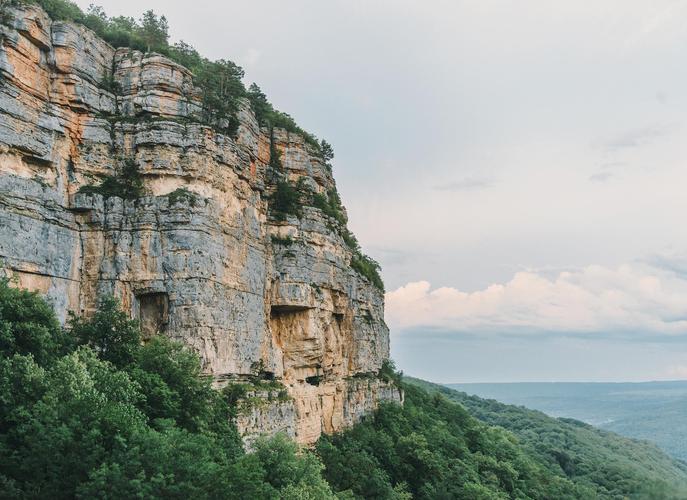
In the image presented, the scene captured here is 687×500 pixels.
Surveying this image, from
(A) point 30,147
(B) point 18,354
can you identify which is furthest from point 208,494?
(A) point 30,147

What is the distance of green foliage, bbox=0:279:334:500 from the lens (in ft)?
59.4

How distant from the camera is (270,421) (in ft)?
110

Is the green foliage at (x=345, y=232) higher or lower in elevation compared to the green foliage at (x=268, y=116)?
lower

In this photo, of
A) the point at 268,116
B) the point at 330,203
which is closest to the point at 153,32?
the point at 268,116

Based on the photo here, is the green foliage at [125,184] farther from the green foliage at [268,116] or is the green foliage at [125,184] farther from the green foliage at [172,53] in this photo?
the green foliage at [268,116]

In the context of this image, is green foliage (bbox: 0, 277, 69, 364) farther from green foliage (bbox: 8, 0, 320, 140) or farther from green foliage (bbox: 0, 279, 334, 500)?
green foliage (bbox: 8, 0, 320, 140)

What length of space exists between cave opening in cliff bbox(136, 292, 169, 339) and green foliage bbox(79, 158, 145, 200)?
202 inches

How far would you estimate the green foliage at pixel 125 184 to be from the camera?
99.8 ft

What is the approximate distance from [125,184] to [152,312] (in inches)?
264

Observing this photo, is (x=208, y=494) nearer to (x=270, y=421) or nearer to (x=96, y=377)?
(x=96, y=377)

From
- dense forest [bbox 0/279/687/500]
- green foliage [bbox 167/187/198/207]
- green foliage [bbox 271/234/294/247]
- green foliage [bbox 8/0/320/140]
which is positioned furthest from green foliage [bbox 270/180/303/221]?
dense forest [bbox 0/279/687/500]

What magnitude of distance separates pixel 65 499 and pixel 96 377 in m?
5.52

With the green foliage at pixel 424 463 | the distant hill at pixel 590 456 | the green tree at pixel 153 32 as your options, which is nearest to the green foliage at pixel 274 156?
the green tree at pixel 153 32

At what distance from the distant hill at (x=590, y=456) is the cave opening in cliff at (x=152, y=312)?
60050 mm
